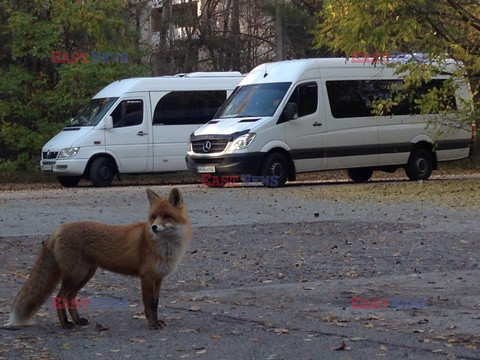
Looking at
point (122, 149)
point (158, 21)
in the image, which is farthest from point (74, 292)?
point (158, 21)

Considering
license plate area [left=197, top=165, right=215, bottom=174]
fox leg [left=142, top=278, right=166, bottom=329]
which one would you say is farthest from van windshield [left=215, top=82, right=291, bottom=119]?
fox leg [left=142, top=278, right=166, bottom=329]

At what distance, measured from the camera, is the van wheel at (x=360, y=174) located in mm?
30641

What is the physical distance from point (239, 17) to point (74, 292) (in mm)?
42325

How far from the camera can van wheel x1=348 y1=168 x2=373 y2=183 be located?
30641mm

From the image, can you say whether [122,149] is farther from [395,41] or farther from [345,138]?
[395,41]

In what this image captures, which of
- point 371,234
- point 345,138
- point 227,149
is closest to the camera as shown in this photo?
point 371,234

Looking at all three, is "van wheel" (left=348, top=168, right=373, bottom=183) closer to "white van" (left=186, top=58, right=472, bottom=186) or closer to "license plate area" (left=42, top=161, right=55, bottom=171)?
"white van" (left=186, top=58, right=472, bottom=186)

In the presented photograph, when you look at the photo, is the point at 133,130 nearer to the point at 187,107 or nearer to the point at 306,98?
the point at 187,107

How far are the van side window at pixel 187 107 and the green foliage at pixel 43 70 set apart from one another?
497 centimetres

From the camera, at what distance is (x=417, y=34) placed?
2536 cm

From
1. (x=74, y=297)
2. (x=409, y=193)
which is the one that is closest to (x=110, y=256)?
(x=74, y=297)

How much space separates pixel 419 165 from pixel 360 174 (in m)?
1.83

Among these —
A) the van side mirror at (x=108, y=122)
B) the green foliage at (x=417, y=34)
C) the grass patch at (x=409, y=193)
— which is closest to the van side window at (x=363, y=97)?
the green foliage at (x=417, y=34)

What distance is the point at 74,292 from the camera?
9.52 metres
